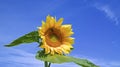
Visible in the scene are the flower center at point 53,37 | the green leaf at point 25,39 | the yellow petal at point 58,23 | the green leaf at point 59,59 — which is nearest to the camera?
the green leaf at point 59,59

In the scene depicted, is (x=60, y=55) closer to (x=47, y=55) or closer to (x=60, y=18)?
(x=47, y=55)

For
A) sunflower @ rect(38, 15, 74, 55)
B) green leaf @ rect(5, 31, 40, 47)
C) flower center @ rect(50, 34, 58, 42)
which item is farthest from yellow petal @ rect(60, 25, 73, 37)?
green leaf @ rect(5, 31, 40, 47)

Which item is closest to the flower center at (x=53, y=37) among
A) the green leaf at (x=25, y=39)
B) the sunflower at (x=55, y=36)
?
the sunflower at (x=55, y=36)

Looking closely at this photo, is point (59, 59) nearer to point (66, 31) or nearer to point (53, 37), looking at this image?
point (53, 37)

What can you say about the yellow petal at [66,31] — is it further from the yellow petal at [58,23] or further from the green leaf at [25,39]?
the green leaf at [25,39]

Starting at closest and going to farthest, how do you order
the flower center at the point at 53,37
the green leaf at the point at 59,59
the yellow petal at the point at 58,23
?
the green leaf at the point at 59,59 < the flower center at the point at 53,37 < the yellow petal at the point at 58,23

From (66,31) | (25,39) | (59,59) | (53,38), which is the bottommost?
(59,59)

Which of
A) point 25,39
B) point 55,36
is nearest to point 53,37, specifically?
point 55,36
